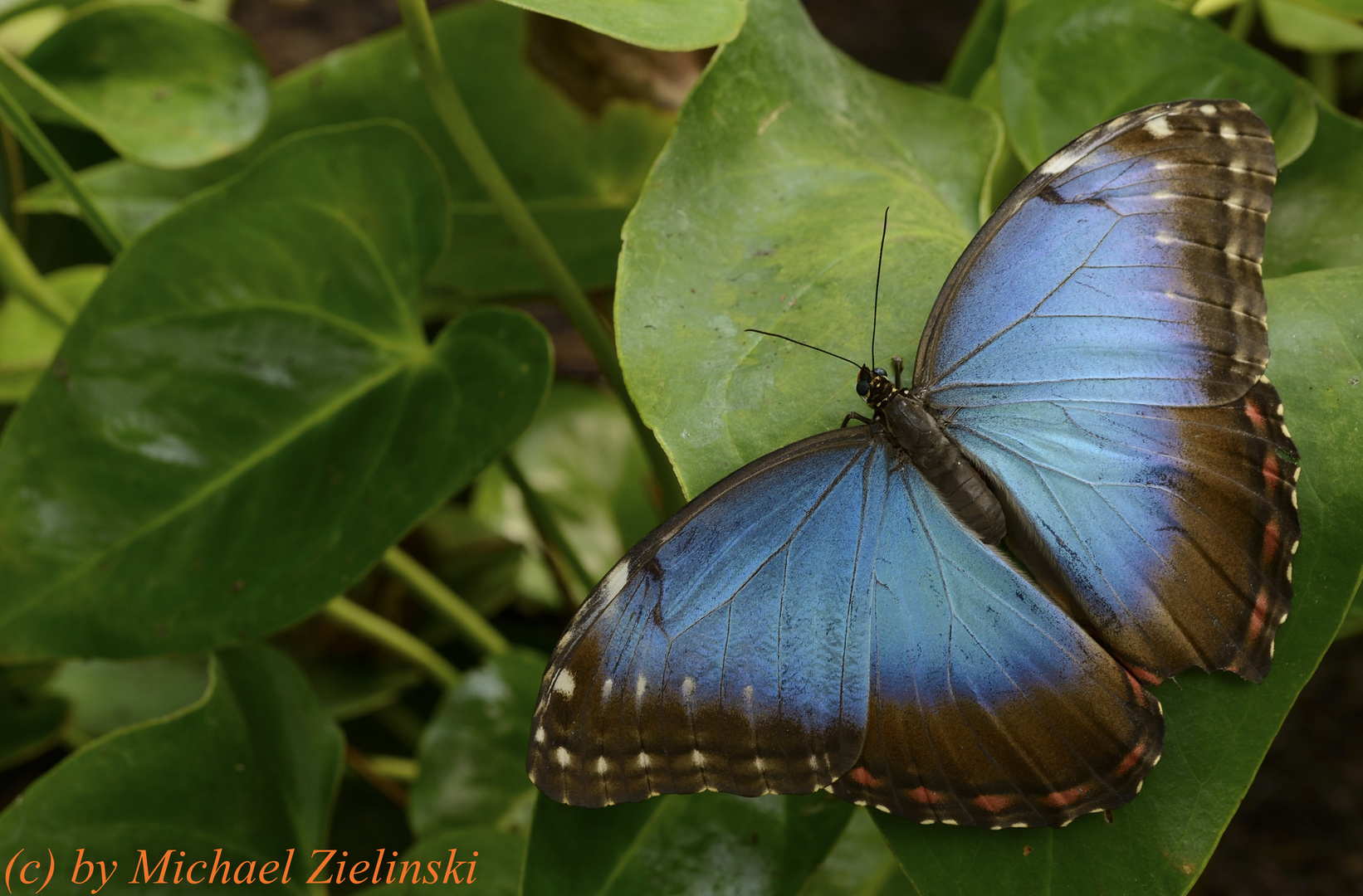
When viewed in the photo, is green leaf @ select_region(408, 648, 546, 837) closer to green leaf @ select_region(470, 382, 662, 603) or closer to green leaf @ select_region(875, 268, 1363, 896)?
green leaf @ select_region(470, 382, 662, 603)

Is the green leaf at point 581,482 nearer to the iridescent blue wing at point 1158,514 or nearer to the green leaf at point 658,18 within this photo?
the iridescent blue wing at point 1158,514

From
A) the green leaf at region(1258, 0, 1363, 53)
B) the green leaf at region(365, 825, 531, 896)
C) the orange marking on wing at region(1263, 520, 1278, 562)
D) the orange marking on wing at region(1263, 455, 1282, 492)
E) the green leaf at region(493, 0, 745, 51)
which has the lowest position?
the green leaf at region(365, 825, 531, 896)

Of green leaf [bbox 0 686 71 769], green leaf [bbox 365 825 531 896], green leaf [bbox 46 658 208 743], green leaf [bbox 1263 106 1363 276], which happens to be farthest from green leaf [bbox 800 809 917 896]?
green leaf [bbox 0 686 71 769]

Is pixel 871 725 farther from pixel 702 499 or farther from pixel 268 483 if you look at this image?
pixel 268 483

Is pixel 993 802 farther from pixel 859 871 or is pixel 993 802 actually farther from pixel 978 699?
pixel 859 871

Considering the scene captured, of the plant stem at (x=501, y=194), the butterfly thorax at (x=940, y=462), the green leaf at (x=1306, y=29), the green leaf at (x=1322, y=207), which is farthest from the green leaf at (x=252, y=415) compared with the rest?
the green leaf at (x=1306, y=29)

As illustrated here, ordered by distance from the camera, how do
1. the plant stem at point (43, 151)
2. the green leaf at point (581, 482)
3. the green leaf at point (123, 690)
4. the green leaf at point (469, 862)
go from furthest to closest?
1. the green leaf at point (581, 482)
2. the green leaf at point (123, 690)
3. the green leaf at point (469, 862)
4. the plant stem at point (43, 151)
